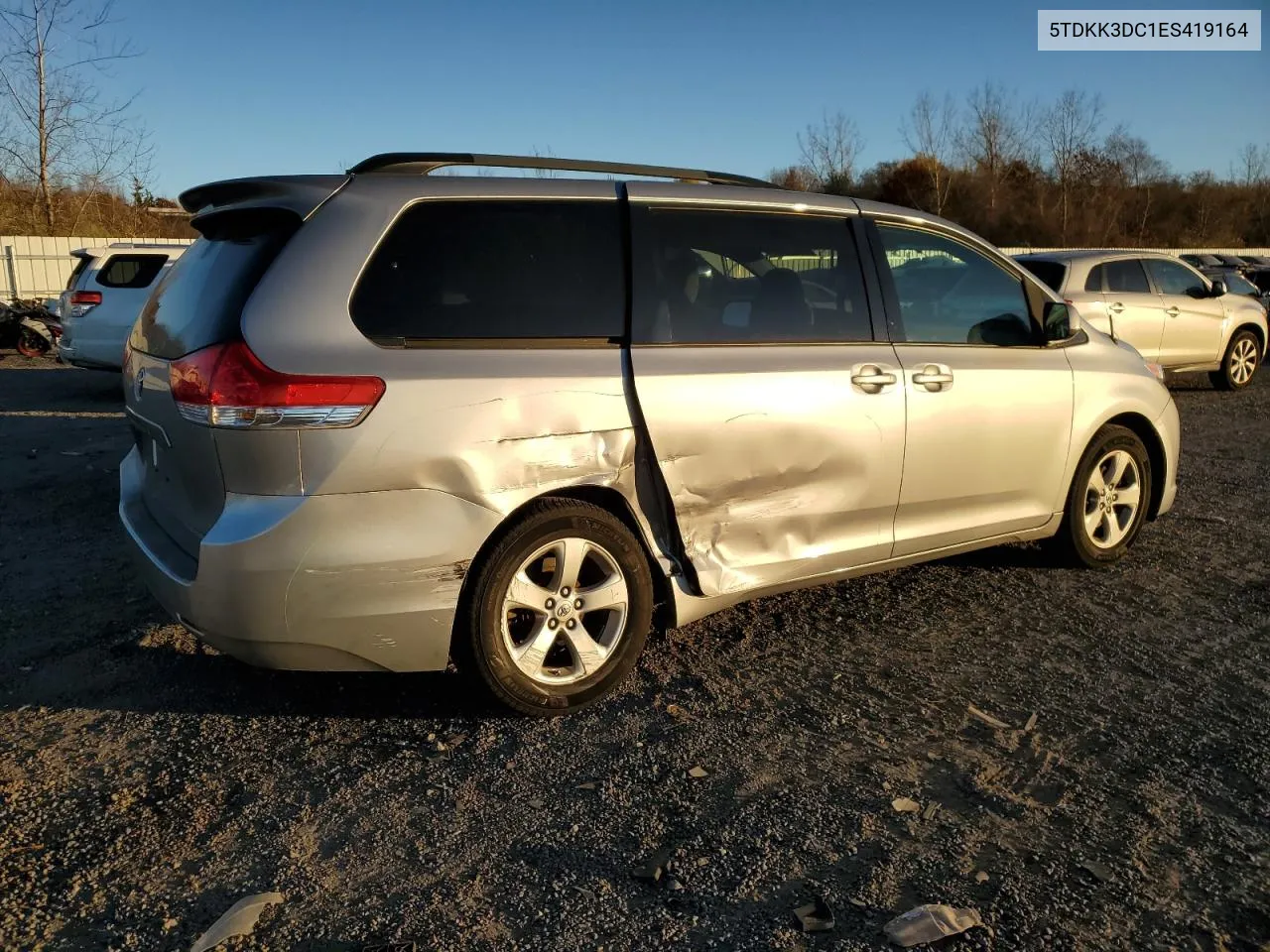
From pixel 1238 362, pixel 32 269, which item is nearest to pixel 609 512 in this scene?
pixel 1238 362

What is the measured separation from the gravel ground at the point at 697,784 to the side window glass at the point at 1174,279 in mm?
8286

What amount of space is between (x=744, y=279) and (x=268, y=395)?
191 centimetres

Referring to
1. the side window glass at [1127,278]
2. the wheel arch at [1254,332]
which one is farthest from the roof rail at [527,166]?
the wheel arch at [1254,332]

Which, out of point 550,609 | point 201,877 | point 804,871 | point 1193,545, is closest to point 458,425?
point 550,609

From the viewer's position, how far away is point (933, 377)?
171 inches

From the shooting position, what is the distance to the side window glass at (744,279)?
12.4ft

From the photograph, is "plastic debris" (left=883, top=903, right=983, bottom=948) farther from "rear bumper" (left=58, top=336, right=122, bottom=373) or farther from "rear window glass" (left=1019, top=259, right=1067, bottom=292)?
"rear bumper" (left=58, top=336, right=122, bottom=373)

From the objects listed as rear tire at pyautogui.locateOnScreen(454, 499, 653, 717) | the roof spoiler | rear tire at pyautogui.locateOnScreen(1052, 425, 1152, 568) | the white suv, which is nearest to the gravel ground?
rear tire at pyautogui.locateOnScreen(454, 499, 653, 717)

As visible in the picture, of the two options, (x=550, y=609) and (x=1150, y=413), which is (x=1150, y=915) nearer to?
(x=550, y=609)

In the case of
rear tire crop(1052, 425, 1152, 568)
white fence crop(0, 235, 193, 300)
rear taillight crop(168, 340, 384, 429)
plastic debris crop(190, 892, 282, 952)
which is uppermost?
white fence crop(0, 235, 193, 300)

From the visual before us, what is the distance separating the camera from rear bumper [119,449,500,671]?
3.08 metres

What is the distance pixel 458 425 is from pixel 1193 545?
4564mm

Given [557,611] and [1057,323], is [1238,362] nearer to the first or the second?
[1057,323]

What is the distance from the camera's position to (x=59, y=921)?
248 cm
